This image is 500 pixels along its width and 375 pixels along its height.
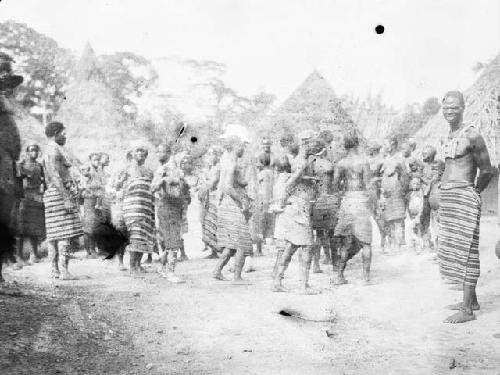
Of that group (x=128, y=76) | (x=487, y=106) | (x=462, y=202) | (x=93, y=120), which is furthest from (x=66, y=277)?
(x=487, y=106)

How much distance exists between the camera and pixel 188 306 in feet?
17.1

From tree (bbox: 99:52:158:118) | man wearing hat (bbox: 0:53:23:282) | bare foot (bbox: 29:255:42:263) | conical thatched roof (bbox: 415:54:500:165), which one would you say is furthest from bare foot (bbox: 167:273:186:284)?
conical thatched roof (bbox: 415:54:500:165)

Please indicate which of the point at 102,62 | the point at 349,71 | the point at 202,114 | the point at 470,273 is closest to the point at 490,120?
the point at 349,71

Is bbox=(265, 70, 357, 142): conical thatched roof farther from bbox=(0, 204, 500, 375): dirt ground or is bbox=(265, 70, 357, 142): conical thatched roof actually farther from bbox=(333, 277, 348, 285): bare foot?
bbox=(0, 204, 500, 375): dirt ground

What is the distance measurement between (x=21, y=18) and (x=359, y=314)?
Result: 4.54m

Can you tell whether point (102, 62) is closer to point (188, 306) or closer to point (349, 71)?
point (349, 71)

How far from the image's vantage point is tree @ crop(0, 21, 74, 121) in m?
6.39

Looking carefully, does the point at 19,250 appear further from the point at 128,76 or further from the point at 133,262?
the point at 128,76

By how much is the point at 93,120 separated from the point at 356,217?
6944 mm

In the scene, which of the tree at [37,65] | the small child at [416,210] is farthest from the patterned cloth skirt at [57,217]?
the small child at [416,210]

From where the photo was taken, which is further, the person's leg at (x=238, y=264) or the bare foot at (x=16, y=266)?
the bare foot at (x=16, y=266)

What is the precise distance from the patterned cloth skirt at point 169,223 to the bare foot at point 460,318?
3.16 metres

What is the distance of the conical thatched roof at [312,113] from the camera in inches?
399

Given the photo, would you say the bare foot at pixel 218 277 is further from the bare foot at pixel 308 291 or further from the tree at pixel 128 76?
the tree at pixel 128 76
